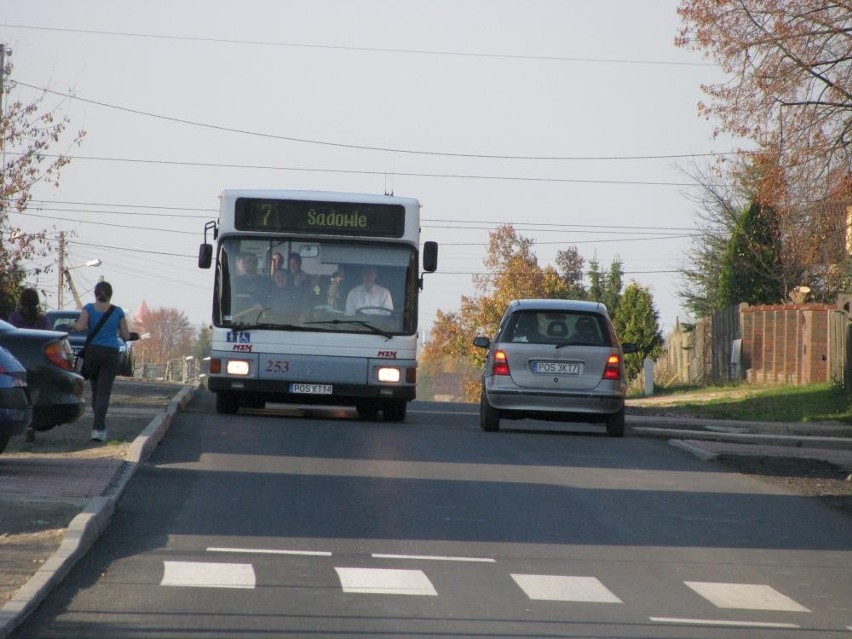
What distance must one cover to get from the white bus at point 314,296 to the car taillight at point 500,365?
53.0 inches

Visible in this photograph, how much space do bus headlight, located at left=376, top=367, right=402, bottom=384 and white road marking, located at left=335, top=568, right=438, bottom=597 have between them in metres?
11.3

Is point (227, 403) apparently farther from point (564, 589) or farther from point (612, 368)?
point (564, 589)

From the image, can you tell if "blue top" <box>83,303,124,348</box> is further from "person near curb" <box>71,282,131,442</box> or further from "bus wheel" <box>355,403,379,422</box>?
"bus wheel" <box>355,403,379,422</box>

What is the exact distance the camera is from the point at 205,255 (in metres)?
20.1

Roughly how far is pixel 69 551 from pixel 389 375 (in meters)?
11.6

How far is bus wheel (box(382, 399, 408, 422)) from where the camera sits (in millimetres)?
21031

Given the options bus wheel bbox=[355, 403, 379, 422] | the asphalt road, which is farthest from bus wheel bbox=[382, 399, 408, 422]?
the asphalt road

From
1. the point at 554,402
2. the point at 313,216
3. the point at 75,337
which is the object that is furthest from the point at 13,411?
the point at 75,337

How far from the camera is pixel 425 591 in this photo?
8.25 m

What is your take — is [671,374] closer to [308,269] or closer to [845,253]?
[845,253]

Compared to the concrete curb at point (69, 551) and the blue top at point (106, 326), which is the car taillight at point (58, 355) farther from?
the blue top at point (106, 326)

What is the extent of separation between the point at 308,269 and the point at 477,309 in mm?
59855

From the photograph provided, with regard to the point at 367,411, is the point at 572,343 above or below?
above

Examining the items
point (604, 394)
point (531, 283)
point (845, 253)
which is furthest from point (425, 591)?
point (531, 283)
